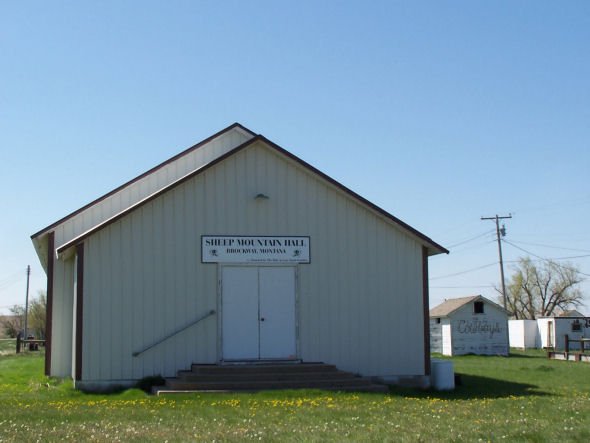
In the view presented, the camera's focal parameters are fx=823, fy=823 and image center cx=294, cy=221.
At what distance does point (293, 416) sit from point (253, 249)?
8.16 metres

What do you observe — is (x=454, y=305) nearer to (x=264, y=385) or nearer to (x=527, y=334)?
(x=527, y=334)

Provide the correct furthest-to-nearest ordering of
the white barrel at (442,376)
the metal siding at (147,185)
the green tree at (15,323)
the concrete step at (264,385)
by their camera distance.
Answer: the green tree at (15,323)
the metal siding at (147,185)
the white barrel at (442,376)
the concrete step at (264,385)

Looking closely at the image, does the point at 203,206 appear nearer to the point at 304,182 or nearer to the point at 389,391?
the point at 304,182

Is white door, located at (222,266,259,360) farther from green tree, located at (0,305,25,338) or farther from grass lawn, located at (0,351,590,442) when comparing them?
green tree, located at (0,305,25,338)

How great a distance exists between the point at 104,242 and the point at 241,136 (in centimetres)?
787

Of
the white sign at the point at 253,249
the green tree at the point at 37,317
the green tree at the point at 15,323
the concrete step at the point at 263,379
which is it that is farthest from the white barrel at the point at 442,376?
the green tree at the point at 15,323

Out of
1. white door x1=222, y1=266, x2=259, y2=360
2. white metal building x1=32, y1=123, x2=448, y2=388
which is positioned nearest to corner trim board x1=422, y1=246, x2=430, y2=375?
white metal building x1=32, y1=123, x2=448, y2=388

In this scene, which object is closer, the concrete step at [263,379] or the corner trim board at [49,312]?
the concrete step at [263,379]

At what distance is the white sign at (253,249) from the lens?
21445mm

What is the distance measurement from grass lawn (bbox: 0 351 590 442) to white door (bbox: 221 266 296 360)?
311 centimetres

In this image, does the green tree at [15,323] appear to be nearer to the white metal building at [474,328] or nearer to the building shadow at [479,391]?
the white metal building at [474,328]

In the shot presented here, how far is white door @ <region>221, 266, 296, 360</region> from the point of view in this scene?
21391 millimetres

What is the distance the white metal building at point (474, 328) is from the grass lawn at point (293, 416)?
28571 mm

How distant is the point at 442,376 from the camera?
2195 centimetres
